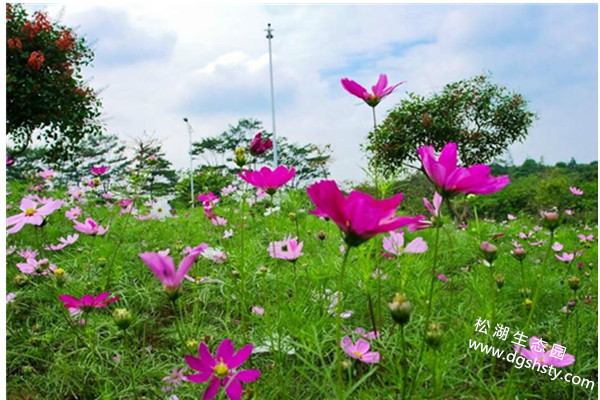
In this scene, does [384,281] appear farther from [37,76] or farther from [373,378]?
[37,76]

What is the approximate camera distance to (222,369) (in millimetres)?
591

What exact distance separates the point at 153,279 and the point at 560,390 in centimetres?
111

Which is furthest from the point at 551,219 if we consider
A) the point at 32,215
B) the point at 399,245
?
the point at 32,215

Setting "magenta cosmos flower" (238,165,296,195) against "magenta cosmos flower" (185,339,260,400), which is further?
"magenta cosmos flower" (238,165,296,195)

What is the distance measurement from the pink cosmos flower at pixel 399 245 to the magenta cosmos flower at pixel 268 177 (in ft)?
1.07

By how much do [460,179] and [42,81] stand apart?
486 centimetres

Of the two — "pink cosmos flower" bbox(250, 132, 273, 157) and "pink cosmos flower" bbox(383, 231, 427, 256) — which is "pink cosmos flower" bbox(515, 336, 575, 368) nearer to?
"pink cosmos flower" bbox(383, 231, 427, 256)

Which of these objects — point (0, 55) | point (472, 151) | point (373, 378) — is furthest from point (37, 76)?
point (472, 151)

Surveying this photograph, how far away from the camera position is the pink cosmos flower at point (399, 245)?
1031 millimetres

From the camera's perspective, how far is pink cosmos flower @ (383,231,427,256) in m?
1.03

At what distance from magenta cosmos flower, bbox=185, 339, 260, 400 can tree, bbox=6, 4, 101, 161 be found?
4294mm

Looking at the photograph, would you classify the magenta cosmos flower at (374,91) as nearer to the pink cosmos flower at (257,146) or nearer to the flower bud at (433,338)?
the pink cosmos flower at (257,146)

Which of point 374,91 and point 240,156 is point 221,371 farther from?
point 374,91

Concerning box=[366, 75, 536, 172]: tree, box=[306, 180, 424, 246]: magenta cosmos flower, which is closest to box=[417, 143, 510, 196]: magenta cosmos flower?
box=[306, 180, 424, 246]: magenta cosmos flower
